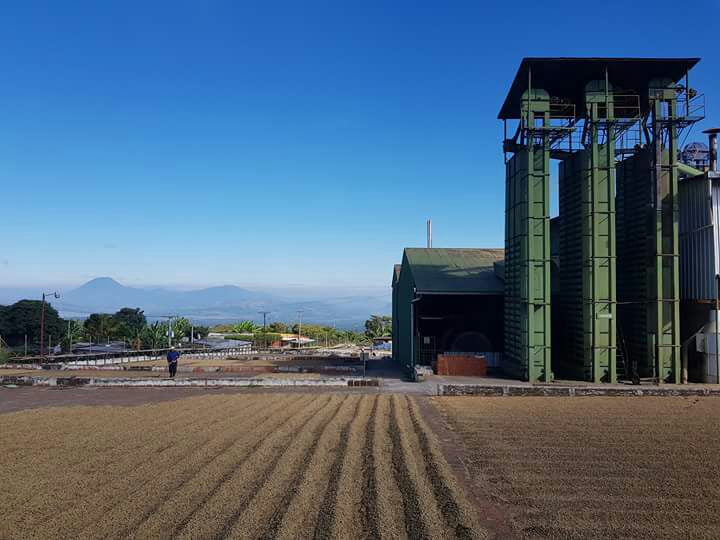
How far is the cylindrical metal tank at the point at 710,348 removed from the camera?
22.2 m

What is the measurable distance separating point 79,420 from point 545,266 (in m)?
18.1

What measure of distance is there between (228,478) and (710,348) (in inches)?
826

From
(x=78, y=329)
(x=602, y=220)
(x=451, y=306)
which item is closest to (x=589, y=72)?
(x=602, y=220)

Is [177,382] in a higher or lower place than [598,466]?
lower

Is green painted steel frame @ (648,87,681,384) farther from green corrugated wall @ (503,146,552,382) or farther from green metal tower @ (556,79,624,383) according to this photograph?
green corrugated wall @ (503,146,552,382)

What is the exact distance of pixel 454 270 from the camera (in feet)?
103

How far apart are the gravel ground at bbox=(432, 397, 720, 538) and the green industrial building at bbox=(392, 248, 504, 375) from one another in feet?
38.9

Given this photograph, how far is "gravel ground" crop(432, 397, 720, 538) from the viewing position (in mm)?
7500

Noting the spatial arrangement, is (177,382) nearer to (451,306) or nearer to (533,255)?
(451,306)

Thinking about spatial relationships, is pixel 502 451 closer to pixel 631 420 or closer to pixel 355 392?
pixel 631 420

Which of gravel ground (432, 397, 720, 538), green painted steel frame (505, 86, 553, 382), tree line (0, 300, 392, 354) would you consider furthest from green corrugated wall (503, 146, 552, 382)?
tree line (0, 300, 392, 354)

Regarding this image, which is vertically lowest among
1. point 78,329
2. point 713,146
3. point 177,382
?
point 177,382

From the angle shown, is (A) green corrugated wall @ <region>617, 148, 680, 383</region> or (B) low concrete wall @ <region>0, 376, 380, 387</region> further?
(B) low concrete wall @ <region>0, 376, 380, 387</region>

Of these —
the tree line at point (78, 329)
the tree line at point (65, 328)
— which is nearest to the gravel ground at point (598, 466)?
the tree line at point (78, 329)
